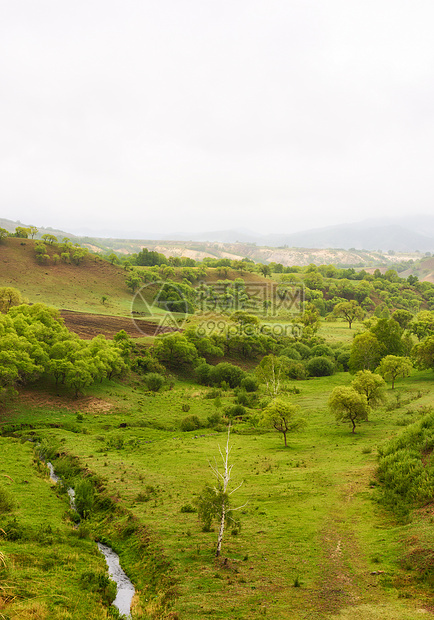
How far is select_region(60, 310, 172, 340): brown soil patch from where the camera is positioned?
101812 mm

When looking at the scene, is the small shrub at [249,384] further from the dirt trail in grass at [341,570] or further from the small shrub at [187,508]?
the dirt trail in grass at [341,570]

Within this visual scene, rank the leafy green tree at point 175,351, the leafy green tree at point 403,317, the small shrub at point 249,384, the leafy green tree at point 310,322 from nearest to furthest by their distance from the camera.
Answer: the small shrub at point 249,384
the leafy green tree at point 175,351
the leafy green tree at point 403,317
the leafy green tree at point 310,322

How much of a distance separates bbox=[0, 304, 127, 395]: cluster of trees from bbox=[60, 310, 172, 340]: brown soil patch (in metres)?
23.3

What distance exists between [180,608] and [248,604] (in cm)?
370

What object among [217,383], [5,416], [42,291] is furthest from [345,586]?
[42,291]

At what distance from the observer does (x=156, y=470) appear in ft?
135

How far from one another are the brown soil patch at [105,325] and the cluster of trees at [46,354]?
23.3 metres

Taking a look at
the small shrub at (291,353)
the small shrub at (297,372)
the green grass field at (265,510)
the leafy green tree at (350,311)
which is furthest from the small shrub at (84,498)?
the leafy green tree at (350,311)

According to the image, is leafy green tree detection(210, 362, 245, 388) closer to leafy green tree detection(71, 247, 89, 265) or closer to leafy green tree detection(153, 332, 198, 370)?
leafy green tree detection(153, 332, 198, 370)

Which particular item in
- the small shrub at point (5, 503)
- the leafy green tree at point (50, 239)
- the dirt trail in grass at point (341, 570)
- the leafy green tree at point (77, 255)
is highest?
the leafy green tree at point (50, 239)

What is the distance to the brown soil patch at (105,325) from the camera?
4008 inches

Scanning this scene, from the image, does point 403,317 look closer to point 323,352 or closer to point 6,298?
point 323,352

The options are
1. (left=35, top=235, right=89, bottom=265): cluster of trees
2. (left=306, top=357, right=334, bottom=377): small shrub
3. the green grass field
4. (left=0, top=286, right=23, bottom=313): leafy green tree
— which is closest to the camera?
the green grass field

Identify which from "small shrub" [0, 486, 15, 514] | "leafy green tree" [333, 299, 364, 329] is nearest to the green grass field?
"small shrub" [0, 486, 15, 514]
